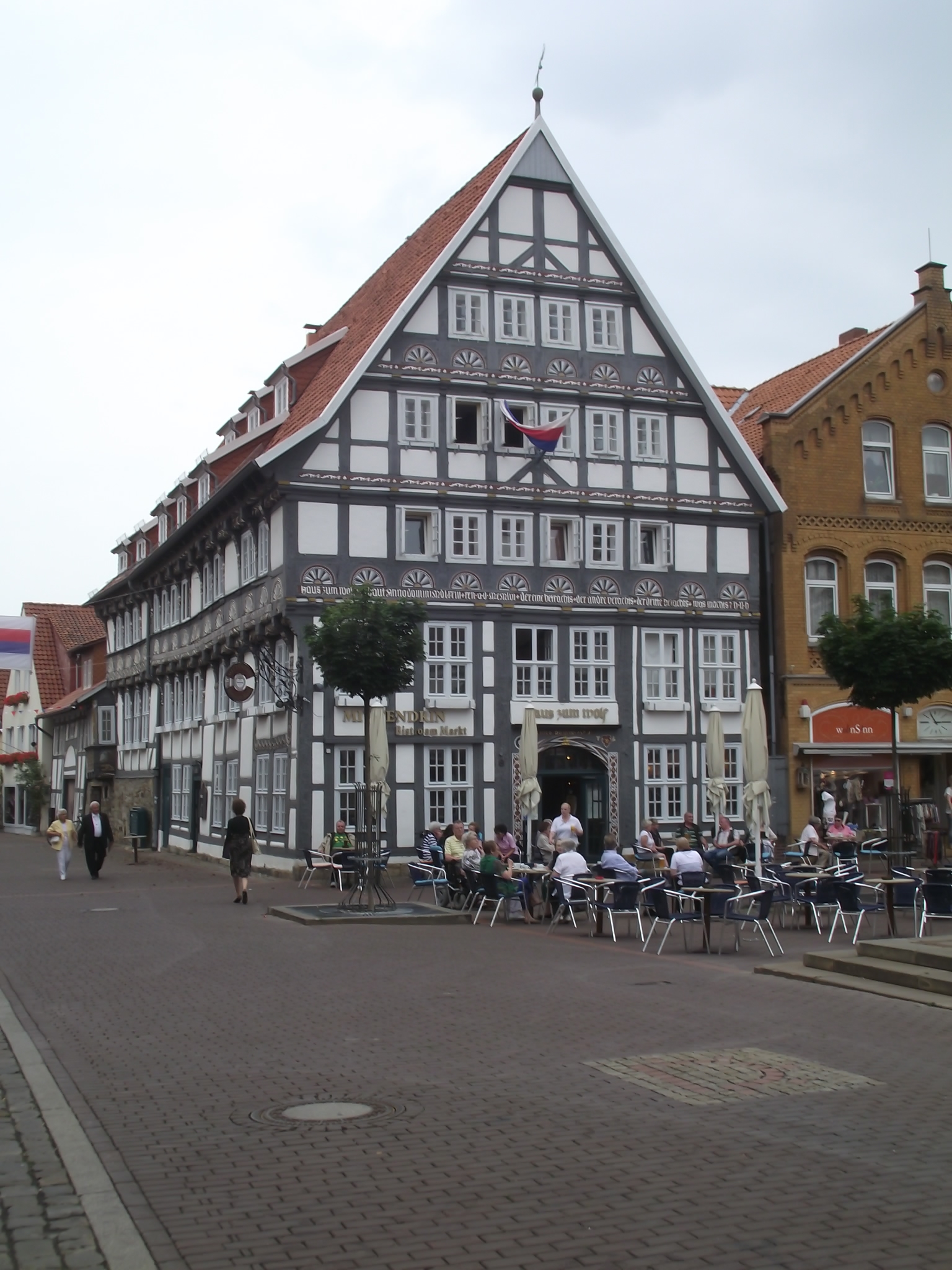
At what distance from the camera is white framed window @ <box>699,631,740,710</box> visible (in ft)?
104

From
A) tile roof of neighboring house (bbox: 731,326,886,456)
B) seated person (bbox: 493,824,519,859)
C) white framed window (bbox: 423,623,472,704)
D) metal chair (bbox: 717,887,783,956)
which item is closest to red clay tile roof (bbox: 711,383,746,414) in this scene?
tile roof of neighboring house (bbox: 731,326,886,456)

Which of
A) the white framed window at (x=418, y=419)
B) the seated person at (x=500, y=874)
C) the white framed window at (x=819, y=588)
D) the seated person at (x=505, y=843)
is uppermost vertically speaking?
the white framed window at (x=418, y=419)

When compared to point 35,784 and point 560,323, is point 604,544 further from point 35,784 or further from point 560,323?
point 35,784

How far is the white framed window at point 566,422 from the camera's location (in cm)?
3083

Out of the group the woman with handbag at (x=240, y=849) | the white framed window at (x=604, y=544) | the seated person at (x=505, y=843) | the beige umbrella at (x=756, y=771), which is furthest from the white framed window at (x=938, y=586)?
the woman with handbag at (x=240, y=849)

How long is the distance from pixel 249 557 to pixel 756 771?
45.8 ft

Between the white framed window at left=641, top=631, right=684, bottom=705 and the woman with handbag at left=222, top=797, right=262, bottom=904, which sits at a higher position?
the white framed window at left=641, top=631, right=684, bottom=705

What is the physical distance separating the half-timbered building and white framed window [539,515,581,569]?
0.06 meters

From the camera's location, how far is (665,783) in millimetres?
30906

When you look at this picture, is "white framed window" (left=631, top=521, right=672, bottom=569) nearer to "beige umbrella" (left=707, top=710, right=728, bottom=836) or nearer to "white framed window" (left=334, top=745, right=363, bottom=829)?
"beige umbrella" (left=707, top=710, right=728, bottom=836)

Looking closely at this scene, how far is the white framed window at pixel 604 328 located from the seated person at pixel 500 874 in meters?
14.3

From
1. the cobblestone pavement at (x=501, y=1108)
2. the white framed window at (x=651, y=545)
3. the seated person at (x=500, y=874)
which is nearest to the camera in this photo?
the cobblestone pavement at (x=501, y=1108)

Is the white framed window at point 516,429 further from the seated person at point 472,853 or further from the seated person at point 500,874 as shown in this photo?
the seated person at point 500,874

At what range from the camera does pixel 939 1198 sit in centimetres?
655
